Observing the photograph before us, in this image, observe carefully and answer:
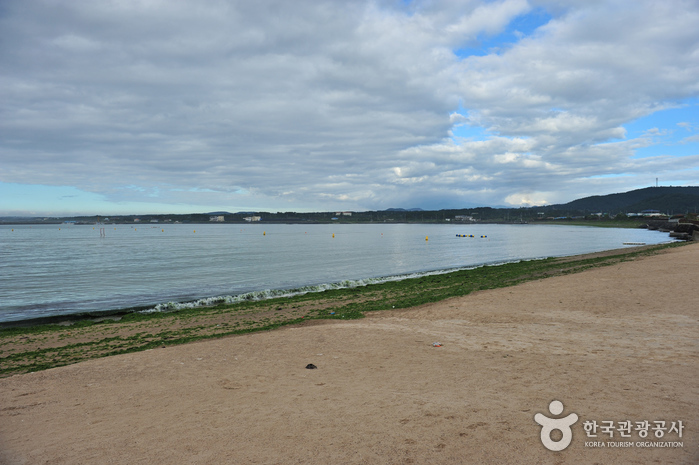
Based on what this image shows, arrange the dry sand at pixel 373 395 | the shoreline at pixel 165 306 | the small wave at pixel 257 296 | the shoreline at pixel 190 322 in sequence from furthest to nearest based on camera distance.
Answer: the small wave at pixel 257 296, the shoreline at pixel 165 306, the shoreline at pixel 190 322, the dry sand at pixel 373 395

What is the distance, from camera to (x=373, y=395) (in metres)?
7.62

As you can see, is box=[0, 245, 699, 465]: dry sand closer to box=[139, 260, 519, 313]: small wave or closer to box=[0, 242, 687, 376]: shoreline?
box=[0, 242, 687, 376]: shoreline

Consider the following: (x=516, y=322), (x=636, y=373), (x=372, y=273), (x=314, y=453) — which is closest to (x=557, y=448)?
(x=314, y=453)

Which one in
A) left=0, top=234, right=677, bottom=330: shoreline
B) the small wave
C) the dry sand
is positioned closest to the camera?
the dry sand

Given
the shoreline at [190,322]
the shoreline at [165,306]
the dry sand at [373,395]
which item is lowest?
the shoreline at [165,306]

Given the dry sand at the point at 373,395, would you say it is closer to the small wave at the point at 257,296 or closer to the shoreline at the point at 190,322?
the shoreline at the point at 190,322

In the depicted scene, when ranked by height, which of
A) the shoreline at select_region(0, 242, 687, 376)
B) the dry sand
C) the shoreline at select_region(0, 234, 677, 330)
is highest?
the dry sand

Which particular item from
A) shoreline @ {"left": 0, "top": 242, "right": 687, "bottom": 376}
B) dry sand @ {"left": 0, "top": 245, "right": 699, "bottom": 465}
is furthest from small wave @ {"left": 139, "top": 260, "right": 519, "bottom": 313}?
dry sand @ {"left": 0, "top": 245, "right": 699, "bottom": 465}

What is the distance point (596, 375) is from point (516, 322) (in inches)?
236

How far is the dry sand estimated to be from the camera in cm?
554

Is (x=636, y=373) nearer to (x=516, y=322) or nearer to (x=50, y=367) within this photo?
(x=516, y=322)

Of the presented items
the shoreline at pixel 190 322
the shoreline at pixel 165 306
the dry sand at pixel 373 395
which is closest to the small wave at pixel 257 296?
the shoreline at pixel 165 306

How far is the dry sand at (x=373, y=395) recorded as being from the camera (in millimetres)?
5543

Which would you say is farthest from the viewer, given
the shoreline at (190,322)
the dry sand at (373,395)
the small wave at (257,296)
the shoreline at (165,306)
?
the small wave at (257,296)
